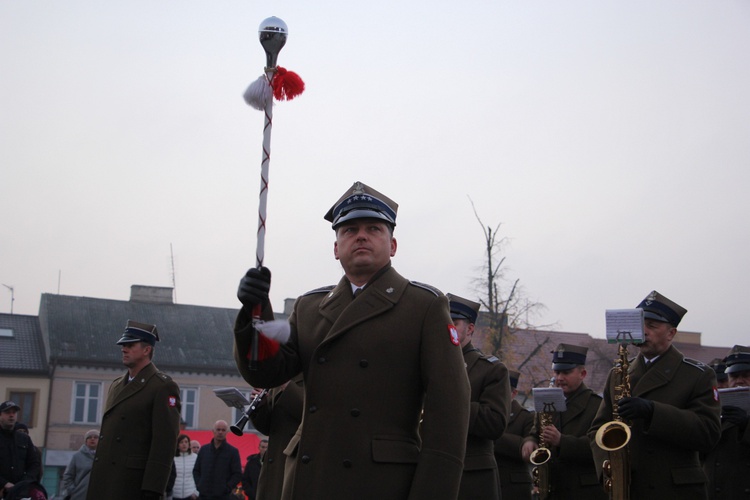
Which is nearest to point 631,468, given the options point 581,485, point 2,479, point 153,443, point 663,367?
point 663,367

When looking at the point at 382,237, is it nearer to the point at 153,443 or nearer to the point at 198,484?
the point at 153,443

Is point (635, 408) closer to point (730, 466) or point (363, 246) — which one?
point (730, 466)

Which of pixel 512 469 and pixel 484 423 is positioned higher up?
pixel 484 423

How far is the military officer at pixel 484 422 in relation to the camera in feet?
26.9

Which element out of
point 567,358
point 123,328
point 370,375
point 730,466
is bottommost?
point 730,466

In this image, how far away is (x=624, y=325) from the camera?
783 centimetres

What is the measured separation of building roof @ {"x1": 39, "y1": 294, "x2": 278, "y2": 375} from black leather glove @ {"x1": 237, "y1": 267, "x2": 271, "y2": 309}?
45.2m

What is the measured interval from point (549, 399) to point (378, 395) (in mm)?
5524

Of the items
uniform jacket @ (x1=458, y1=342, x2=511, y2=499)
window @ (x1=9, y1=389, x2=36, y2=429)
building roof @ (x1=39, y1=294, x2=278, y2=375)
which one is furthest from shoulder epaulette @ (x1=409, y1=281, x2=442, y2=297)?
window @ (x1=9, y1=389, x2=36, y2=429)

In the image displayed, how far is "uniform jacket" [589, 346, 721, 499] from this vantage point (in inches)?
300

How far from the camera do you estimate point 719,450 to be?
32.0ft

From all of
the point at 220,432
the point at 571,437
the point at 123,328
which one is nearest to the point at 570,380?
the point at 571,437

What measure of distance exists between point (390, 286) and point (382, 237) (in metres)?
0.27

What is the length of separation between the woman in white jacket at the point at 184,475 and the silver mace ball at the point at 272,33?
13449mm
